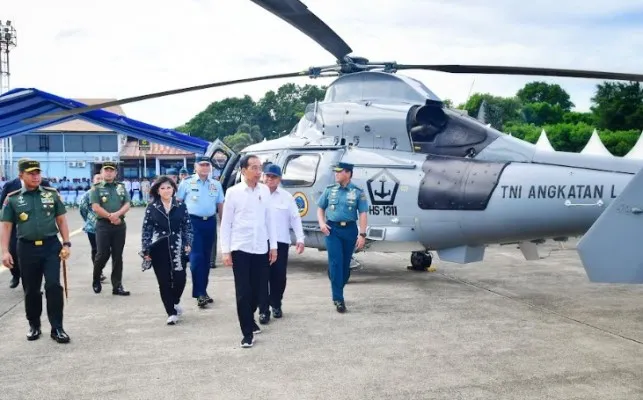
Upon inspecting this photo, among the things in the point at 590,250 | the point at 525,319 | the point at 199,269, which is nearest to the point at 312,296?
the point at 199,269

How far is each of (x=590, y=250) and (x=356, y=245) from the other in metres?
2.88

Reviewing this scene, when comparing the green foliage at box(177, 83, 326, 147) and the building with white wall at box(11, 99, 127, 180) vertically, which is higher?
the green foliage at box(177, 83, 326, 147)

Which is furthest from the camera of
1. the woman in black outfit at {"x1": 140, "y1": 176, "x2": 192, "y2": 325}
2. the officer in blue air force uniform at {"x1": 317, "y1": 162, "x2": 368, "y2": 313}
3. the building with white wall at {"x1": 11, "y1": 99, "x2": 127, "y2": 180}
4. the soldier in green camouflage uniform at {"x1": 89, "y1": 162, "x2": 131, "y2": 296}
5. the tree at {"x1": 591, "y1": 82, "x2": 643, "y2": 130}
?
the building with white wall at {"x1": 11, "y1": 99, "x2": 127, "y2": 180}

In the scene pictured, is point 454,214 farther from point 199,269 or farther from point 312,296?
point 199,269

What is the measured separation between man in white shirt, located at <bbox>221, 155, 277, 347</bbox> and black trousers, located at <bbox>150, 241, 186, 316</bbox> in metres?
0.94

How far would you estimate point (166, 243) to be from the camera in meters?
6.02

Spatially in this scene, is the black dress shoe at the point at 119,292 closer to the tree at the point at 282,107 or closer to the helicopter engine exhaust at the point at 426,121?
the helicopter engine exhaust at the point at 426,121

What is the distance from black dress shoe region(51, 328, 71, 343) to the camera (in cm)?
535

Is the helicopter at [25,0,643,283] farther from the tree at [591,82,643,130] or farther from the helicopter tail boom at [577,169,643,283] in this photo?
the tree at [591,82,643,130]

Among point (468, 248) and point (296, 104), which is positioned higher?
point (296, 104)

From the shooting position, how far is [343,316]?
6.34m

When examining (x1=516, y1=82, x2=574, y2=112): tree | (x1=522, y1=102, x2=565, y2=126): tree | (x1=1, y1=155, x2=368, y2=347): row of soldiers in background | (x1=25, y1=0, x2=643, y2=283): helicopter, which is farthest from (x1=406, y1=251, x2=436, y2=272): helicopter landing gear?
(x1=516, y1=82, x2=574, y2=112): tree

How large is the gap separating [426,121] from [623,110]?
40.0 meters

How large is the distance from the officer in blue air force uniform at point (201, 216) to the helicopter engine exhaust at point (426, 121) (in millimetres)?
2899
